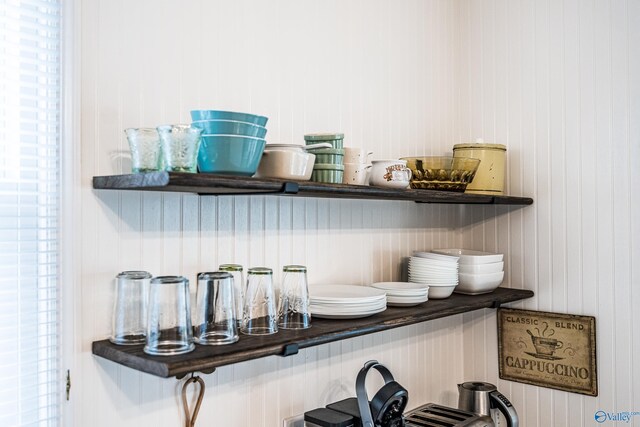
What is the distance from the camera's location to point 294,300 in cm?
148

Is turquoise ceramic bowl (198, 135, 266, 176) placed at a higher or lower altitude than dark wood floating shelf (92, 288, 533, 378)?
higher

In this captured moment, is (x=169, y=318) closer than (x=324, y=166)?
Yes

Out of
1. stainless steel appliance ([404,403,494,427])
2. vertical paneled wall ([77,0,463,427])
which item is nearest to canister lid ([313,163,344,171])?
vertical paneled wall ([77,0,463,427])

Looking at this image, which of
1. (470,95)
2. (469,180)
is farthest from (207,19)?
(470,95)

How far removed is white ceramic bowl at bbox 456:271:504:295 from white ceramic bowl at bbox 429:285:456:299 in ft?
0.43

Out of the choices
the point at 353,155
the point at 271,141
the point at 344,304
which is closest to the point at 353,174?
the point at 353,155

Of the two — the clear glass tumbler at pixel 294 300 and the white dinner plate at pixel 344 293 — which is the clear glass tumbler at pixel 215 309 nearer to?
the clear glass tumbler at pixel 294 300

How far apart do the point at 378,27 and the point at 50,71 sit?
3.93ft

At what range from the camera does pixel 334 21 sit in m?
1.86

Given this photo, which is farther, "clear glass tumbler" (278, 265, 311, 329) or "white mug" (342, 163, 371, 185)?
"white mug" (342, 163, 371, 185)

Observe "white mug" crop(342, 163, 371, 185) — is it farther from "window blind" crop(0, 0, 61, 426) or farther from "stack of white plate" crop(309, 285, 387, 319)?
"window blind" crop(0, 0, 61, 426)

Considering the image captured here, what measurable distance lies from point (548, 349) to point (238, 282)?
1.35 m

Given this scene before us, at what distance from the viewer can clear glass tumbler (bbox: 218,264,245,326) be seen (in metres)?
1.39

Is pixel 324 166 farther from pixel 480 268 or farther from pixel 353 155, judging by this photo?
pixel 480 268
